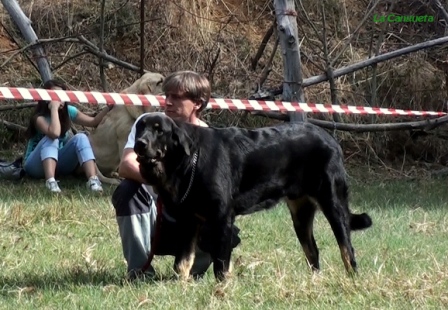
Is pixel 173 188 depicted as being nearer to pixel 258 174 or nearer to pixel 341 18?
pixel 258 174

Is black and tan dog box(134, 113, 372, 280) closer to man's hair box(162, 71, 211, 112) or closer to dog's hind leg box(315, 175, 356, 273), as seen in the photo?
dog's hind leg box(315, 175, 356, 273)

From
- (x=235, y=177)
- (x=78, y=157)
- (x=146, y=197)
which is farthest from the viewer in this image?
(x=78, y=157)

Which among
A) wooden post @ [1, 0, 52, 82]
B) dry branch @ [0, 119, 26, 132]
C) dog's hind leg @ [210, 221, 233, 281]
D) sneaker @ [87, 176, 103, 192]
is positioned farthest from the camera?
dry branch @ [0, 119, 26, 132]

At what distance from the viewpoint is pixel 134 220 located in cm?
565

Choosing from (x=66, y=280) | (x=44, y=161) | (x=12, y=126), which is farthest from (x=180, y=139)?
(x=12, y=126)

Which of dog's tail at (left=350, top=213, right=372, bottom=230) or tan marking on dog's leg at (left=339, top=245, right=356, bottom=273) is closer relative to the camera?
tan marking on dog's leg at (left=339, top=245, right=356, bottom=273)

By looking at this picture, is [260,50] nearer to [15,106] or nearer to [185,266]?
[15,106]

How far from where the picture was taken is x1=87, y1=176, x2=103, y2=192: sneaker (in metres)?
9.69

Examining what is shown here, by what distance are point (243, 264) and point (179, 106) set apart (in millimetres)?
1222

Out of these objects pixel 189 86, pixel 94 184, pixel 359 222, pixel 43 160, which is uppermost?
pixel 189 86

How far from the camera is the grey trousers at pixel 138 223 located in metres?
5.65

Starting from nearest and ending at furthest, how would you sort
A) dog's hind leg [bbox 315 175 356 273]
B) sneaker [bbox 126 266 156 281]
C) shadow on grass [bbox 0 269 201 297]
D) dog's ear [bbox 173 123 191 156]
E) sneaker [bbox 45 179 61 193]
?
dog's ear [bbox 173 123 191 156]
shadow on grass [bbox 0 269 201 297]
sneaker [bbox 126 266 156 281]
dog's hind leg [bbox 315 175 356 273]
sneaker [bbox 45 179 61 193]

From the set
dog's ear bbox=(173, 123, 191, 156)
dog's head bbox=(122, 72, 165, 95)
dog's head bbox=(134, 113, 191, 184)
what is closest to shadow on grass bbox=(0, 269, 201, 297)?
dog's head bbox=(134, 113, 191, 184)

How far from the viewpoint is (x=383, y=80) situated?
13352 millimetres
